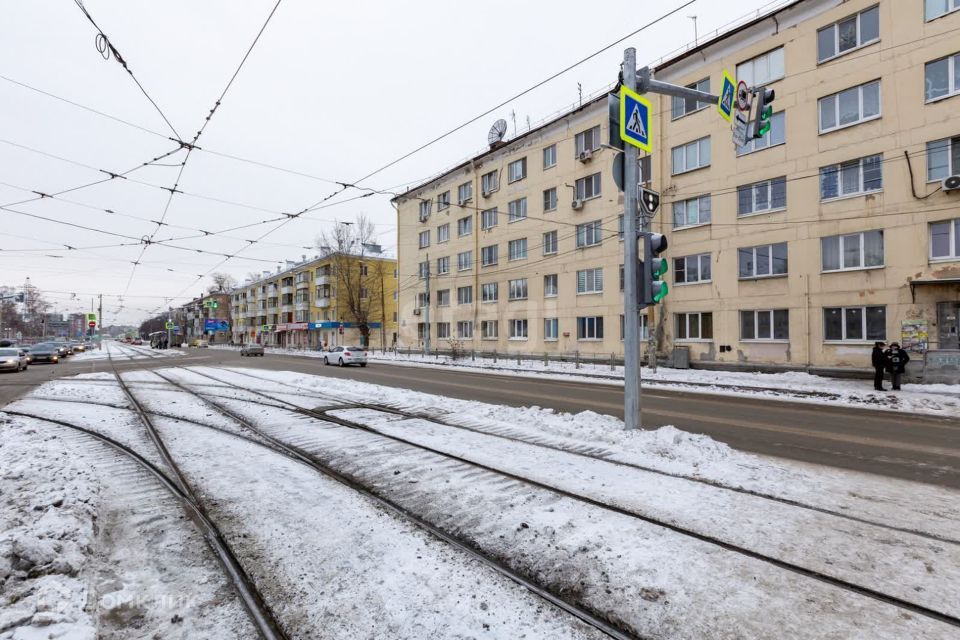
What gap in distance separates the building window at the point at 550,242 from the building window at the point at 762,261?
11269 mm

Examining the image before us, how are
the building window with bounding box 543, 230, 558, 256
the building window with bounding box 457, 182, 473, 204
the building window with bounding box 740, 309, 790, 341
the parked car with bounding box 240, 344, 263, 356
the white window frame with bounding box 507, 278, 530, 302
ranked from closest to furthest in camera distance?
the building window with bounding box 740, 309, 790, 341
the building window with bounding box 543, 230, 558, 256
the white window frame with bounding box 507, 278, 530, 302
the building window with bounding box 457, 182, 473, 204
the parked car with bounding box 240, 344, 263, 356

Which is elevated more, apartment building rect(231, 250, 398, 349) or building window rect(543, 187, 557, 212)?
building window rect(543, 187, 557, 212)

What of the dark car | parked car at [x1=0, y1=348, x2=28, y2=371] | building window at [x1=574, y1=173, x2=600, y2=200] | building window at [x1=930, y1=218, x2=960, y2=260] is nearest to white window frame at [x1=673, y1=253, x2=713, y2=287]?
building window at [x1=574, y1=173, x2=600, y2=200]

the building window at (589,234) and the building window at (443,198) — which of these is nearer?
the building window at (589,234)

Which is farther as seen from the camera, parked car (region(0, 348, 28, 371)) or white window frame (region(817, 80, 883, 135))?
parked car (region(0, 348, 28, 371))

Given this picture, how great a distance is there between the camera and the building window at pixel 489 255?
3416cm

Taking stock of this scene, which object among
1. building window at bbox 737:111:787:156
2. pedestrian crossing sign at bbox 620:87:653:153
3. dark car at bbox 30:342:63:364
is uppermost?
building window at bbox 737:111:787:156

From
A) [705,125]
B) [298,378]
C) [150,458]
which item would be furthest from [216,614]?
[705,125]

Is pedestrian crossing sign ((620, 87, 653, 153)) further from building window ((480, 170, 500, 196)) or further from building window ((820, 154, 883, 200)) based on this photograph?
building window ((480, 170, 500, 196))

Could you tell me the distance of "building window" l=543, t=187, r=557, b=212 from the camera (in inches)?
1172

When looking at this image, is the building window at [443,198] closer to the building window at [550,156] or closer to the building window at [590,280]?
the building window at [550,156]

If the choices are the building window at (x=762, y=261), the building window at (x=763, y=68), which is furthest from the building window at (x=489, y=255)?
the building window at (x=763, y=68)

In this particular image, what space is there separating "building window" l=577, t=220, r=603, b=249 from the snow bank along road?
2088 centimetres

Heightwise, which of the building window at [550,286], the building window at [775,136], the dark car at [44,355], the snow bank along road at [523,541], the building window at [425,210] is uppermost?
the building window at [425,210]
